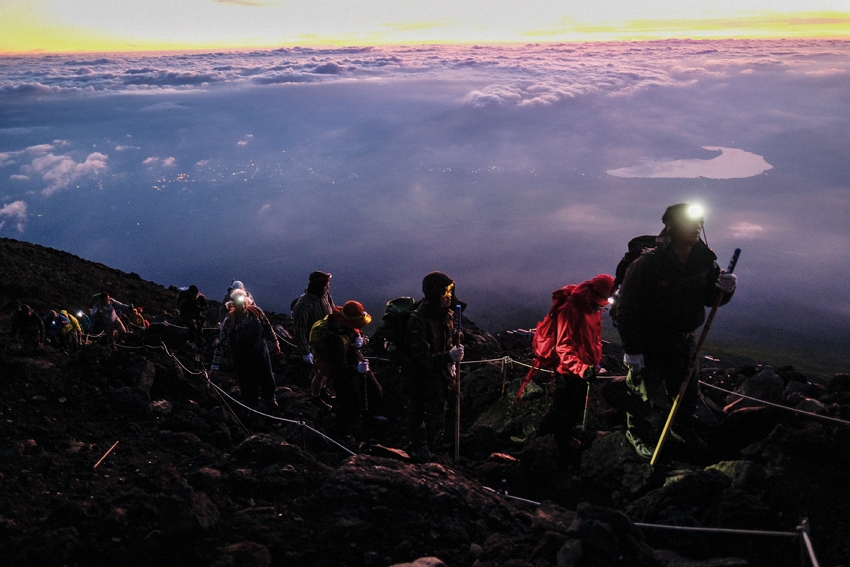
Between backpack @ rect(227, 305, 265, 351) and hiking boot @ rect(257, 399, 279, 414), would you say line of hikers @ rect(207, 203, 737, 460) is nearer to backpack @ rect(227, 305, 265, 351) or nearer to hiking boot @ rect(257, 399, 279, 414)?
backpack @ rect(227, 305, 265, 351)

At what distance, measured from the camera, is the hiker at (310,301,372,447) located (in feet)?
22.0

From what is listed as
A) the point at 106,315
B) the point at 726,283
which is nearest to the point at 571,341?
the point at 726,283

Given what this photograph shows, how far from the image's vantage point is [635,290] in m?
5.48

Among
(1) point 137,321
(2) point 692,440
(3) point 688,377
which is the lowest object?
(1) point 137,321

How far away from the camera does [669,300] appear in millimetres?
5457

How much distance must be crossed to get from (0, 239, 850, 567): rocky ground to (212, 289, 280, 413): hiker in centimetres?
46

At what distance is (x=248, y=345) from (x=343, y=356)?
1.60 metres

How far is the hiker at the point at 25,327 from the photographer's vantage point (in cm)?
1049

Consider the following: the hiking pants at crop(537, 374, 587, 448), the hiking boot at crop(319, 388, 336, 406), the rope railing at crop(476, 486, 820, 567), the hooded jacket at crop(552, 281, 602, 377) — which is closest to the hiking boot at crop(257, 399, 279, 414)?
the hiking boot at crop(319, 388, 336, 406)

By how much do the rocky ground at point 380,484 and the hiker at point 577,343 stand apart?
1.54ft

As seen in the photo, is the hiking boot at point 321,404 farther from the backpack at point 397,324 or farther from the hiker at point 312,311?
the backpack at point 397,324

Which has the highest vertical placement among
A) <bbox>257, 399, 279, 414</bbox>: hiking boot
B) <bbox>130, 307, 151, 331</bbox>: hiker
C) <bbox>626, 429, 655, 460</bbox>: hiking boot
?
<bbox>626, 429, 655, 460</bbox>: hiking boot

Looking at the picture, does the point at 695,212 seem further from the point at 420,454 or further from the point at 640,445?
the point at 420,454

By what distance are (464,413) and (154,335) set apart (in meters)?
7.32
